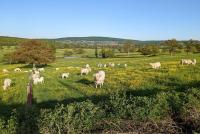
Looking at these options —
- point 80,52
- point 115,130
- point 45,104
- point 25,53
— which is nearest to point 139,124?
point 115,130

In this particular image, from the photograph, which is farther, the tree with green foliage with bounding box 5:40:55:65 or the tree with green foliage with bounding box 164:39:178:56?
the tree with green foliage with bounding box 164:39:178:56

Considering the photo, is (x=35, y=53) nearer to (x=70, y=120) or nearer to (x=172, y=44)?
(x=172, y=44)

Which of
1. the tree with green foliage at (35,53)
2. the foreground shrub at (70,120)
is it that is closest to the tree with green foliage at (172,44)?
the tree with green foliage at (35,53)

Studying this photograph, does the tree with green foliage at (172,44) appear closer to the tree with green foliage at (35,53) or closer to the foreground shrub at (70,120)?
the tree with green foliage at (35,53)

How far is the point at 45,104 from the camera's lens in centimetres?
2489

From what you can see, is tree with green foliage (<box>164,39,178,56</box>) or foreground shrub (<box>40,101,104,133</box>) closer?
foreground shrub (<box>40,101,104,133</box>)

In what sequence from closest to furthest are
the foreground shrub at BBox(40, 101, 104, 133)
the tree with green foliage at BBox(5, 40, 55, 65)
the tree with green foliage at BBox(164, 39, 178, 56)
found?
the foreground shrub at BBox(40, 101, 104, 133) → the tree with green foliage at BBox(5, 40, 55, 65) → the tree with green foliage at BBox(164, 39, 178, 56)

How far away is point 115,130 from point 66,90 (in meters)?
20.0

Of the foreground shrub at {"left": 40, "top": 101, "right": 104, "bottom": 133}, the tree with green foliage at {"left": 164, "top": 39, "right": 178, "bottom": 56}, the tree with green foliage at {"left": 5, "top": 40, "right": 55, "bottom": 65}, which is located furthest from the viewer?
the tree with green foliage at {"left": 164, "top": 39, "right": 178, "bottom": 56}

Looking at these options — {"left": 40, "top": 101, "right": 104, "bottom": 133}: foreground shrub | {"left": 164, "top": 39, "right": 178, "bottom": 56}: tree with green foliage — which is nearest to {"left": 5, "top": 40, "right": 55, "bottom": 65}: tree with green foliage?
{"left": 164, "top": 39, "right": 178, "bottom": 56}: tree with green foliage

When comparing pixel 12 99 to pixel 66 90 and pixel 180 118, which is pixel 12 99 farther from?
pixel 180 118

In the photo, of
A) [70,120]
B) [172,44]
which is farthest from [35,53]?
[70,120]

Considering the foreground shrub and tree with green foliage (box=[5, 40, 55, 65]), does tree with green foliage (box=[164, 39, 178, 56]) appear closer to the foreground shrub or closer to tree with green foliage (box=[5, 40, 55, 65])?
tree with green foliage (box=[5, 40, 55, 65])

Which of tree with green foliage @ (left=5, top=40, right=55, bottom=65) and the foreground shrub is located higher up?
the foreground shrub
